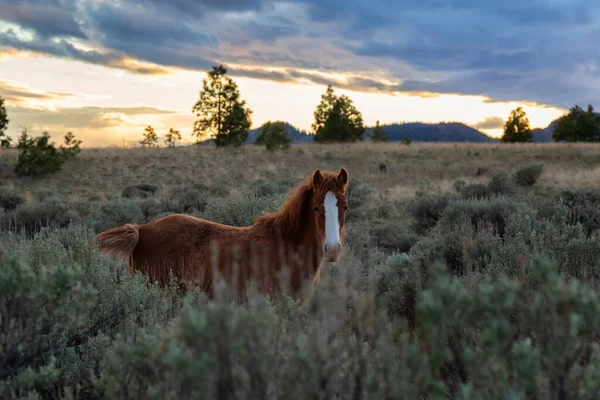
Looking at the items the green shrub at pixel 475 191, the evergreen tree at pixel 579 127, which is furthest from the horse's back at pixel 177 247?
the evergreen tree at pixel 579 127

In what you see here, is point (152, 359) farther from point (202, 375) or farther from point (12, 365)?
point (12, 365)

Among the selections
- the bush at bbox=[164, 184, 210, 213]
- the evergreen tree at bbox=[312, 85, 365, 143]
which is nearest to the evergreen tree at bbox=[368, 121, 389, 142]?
the evergreen tree at bbox=[312, 85, 365, 143]

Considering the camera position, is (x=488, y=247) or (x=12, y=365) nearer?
(x=12, y=365)

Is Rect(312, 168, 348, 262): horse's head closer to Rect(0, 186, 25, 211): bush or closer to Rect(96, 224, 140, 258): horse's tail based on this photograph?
Rect(96, 224, 140, 258): horse's tail

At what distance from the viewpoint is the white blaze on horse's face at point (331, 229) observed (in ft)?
15.4

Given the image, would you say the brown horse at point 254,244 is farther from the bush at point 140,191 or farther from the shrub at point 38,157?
the shrub at point 38,157

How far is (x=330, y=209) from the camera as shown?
4.90m

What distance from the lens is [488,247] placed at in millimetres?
7098

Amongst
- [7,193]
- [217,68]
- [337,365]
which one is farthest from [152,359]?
[217,68]

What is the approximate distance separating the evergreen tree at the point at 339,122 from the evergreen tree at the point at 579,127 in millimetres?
24407

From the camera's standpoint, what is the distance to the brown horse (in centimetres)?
500

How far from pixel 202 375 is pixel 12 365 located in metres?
1.67

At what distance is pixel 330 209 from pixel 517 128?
6473 centimetres

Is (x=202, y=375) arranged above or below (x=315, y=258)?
above
